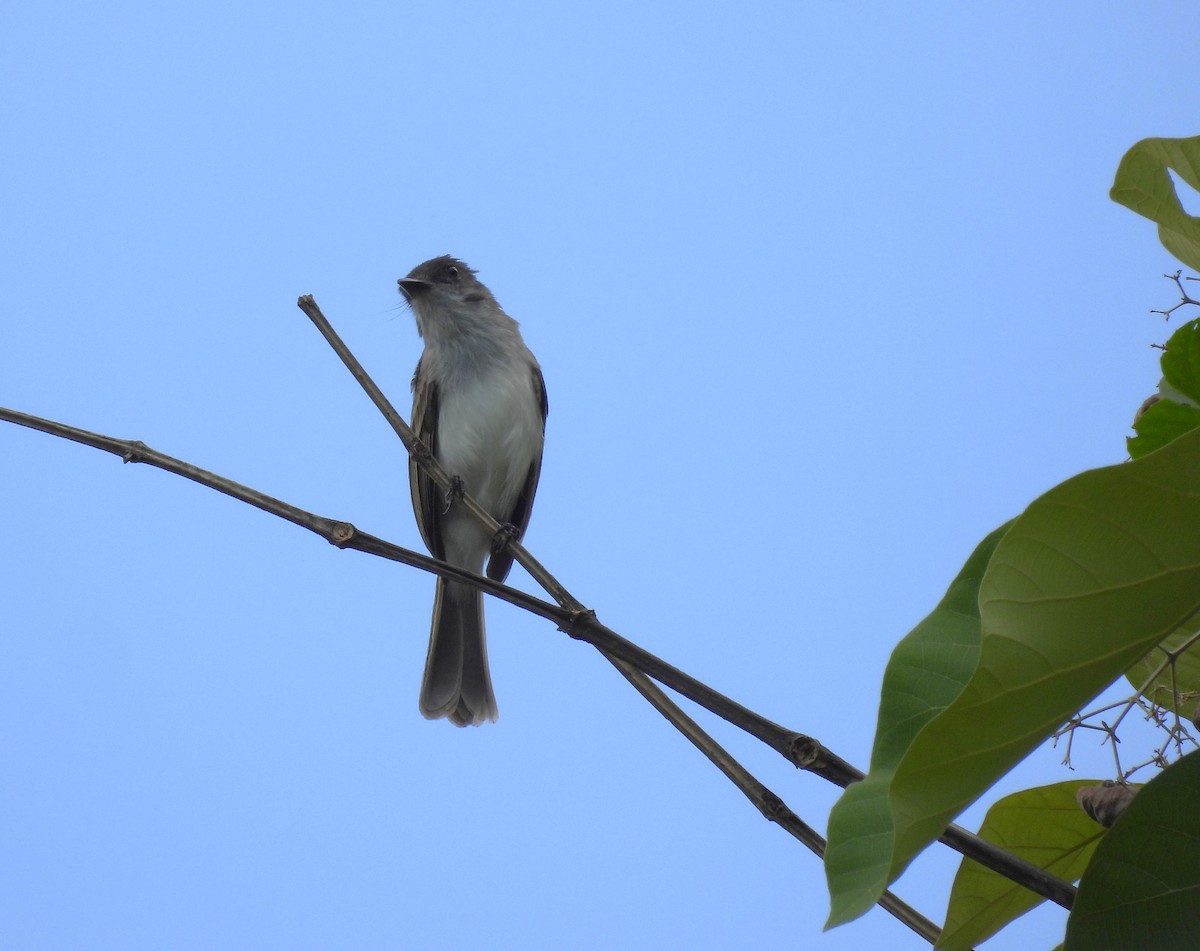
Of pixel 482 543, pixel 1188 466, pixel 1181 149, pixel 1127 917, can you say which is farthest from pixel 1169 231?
pixel 482 543

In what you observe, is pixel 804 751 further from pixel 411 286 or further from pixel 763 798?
pixel 411 286

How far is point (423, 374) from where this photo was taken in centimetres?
556

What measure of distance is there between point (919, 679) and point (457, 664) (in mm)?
4180

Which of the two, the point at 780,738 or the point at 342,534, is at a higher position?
the point at 342,534

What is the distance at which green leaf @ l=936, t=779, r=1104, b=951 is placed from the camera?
1.38 meters

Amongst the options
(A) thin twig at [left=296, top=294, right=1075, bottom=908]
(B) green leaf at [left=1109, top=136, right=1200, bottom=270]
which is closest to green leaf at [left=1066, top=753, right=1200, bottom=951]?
(A) thin twig at [left=296, top=294, right=1075, bottom=908]

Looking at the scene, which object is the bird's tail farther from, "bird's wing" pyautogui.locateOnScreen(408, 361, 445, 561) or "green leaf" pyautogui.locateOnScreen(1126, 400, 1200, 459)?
"green leaf" pyautogui.locateOnScreen(1126, 400, 1200, 459)

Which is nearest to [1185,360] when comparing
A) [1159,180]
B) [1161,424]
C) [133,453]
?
[1161,424]

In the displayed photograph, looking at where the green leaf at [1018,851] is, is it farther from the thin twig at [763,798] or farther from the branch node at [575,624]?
the branch node at [575,624]

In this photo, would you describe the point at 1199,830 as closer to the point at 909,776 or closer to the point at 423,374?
the point at 909,776

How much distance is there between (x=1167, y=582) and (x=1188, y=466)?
4.4 inches

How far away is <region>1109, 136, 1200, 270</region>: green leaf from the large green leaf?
627 mm

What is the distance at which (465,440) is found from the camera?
530 centimetres

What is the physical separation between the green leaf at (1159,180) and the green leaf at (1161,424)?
0.26 m
